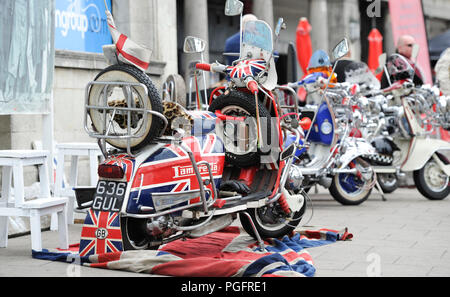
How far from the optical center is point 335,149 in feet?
29.9

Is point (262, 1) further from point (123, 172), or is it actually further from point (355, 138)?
point (123, 172)

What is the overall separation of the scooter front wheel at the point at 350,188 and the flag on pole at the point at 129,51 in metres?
4.53

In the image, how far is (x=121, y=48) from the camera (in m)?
5.16

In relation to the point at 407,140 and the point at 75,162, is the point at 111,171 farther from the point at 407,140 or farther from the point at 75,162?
the point at 407,140

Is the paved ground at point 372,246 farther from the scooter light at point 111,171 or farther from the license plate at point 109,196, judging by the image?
the scooter light at point 111,171

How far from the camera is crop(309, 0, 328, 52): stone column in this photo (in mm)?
18891

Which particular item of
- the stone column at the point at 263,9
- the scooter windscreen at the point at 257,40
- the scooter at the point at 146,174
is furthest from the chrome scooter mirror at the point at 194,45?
the stone column at the point at 263,9

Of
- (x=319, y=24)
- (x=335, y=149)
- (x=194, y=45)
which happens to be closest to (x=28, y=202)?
(x=194, y=45)

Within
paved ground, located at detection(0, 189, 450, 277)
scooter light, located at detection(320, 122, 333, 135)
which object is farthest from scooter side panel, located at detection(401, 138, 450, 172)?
scooter light, located at detection(320, 122, 333, 135)

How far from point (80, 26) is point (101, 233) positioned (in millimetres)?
5752

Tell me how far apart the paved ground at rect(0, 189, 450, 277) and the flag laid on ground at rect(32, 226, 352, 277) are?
0.28ft

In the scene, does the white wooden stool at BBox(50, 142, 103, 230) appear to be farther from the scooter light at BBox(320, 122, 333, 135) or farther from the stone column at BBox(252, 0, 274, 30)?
the stone column at BBox(252, 0, 274, 30)

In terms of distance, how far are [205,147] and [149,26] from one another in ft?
20.0
